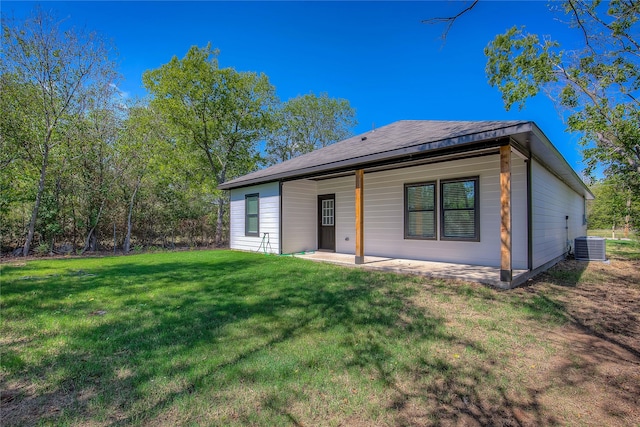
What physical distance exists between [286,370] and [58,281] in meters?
5.20

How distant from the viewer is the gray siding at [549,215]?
6.63m

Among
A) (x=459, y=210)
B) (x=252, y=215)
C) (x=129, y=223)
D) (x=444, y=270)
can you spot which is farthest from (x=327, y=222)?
(x=129, y=223)

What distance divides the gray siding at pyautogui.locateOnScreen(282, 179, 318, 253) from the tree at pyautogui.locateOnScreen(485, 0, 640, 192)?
23.0 feet

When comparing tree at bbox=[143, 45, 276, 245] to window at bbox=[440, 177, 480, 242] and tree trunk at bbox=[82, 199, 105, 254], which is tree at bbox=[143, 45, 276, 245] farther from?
window at bbox=[440, 177, 480, 242]

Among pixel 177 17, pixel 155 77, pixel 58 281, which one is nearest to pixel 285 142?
pixel 155 77

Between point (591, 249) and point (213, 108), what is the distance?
51.1 feet

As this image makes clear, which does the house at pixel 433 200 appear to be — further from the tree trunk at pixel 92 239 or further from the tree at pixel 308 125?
the tree at pixel 308 125

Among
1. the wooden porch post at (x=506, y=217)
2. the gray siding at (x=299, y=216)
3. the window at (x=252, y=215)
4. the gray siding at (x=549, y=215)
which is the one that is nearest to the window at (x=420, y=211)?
the gray siding at (x=549, y=215)

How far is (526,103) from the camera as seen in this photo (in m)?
9.85

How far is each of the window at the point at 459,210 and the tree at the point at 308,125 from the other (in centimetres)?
1961

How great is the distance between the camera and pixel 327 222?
1005 cm

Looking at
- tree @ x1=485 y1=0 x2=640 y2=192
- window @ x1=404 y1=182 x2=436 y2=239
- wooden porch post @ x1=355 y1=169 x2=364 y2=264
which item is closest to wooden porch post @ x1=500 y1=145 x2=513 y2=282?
window @ x1=404 y1=182 x2=436 y2=239

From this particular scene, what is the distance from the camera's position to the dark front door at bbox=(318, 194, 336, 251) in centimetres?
984

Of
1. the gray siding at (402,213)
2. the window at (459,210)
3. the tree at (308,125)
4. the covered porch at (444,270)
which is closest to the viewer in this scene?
the covered porch at (444,270)
